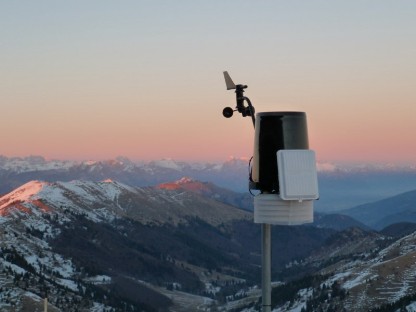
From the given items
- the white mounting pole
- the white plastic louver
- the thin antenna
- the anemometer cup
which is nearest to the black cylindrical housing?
the white plastic louver

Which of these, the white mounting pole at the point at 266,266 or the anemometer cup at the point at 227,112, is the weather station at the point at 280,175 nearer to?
the white mounting pole at the point at 266,266

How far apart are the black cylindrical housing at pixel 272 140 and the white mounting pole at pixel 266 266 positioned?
1.29m

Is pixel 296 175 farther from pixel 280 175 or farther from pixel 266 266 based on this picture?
pixel 266 266

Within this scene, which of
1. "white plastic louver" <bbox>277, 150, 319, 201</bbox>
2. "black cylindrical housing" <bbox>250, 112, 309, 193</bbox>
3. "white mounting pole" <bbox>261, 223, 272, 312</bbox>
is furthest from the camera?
"black cylindrical housing" <bbox>250, 112, 309, 193</bbox>

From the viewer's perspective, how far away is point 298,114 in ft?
69.2

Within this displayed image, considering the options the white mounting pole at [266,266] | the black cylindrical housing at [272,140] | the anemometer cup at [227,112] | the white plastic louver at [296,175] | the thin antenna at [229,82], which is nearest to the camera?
the white plastic louver at [296,175]

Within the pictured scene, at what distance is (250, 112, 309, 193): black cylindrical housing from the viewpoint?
2100 cm

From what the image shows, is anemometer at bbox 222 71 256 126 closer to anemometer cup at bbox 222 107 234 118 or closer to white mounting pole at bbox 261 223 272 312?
anemometer cup at bbox 222 107 234 118

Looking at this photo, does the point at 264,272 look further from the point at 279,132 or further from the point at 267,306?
the point at 279,132

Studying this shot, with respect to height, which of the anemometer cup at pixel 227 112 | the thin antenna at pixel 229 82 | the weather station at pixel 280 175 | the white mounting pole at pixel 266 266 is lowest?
the white mounting pole at pixel 266 266

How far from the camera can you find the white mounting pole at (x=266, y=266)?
67.8ft

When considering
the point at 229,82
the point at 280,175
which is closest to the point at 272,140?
the point at 280,175

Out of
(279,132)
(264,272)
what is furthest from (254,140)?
(264,272)

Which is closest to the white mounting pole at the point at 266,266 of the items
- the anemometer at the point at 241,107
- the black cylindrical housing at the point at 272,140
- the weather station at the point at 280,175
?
the weather station at the point at 280,175
